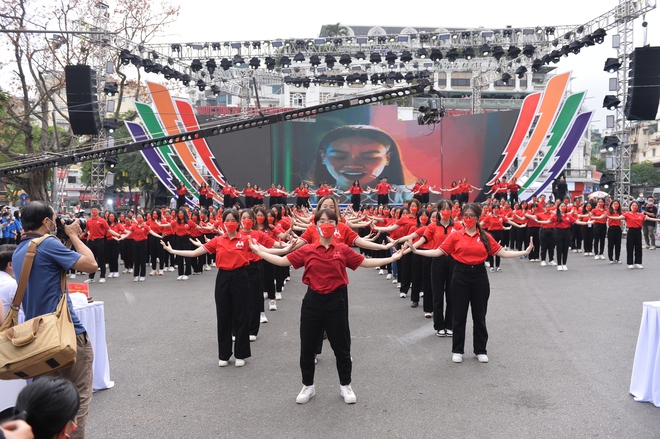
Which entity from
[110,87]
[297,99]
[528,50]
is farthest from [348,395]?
[297,99]

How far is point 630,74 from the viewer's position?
19.2m

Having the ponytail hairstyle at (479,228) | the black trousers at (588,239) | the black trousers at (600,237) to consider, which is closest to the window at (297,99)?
the black trousers at (588,239)

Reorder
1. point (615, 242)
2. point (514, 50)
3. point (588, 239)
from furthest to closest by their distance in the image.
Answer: point (514, 50) < point (588, 239) < point (615, 242)

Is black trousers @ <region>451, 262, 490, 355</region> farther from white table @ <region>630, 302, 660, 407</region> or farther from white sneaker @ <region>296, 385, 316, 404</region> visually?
white sneaker @ <region>296, 385, 316, 404</region>

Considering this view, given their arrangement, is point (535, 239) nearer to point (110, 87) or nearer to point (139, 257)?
point (139, 257)

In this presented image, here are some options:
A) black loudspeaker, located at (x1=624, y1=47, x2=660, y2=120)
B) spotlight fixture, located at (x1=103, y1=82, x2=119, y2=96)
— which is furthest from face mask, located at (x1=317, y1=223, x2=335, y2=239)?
black loudspeaker, located at (x1=624, y1=47, x2=660, y2=120)

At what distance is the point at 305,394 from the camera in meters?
4.95

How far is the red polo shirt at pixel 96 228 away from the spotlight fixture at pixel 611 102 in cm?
1872

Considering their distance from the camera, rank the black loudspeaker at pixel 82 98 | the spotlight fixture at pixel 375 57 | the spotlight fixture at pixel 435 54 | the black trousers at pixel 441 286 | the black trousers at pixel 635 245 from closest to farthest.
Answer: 1. the black trousers at pixel 441 286
2. the black trousers at pixel 635 245
3. the black loudspeaker at pixel 82 98
4. the spotlight fixture at pixel 435 54
5. the spotlight fixture at pixel 375 57

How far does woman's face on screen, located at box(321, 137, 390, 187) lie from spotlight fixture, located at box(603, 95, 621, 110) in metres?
11.5

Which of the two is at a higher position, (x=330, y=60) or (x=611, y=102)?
(x=330, y=60)

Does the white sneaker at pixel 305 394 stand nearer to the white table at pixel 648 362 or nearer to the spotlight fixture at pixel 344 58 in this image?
the white table at pixel 648 362

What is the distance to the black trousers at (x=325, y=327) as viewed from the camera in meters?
4.86

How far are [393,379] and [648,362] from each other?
95.5 inches
